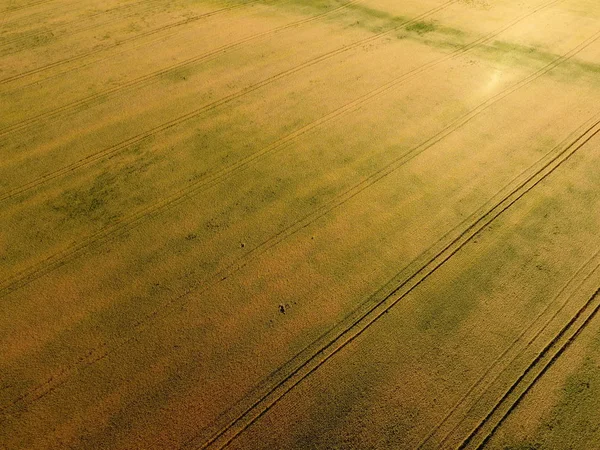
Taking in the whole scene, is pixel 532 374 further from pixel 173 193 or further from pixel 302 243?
pixel 173 193

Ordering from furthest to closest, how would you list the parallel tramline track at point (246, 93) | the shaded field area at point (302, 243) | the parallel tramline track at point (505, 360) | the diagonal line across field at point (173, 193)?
the parallel tramline track at point (246, 93) < the diagonal line across field at point (173, 193) < the shaded field area at point (302, 243) < the parallel tramline track at point (505, 360)

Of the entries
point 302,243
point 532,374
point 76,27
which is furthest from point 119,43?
point 532,374

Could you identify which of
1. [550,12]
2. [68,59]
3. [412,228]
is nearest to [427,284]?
[412,228]

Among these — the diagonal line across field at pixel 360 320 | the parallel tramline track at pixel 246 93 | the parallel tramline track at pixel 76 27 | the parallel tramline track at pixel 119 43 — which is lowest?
the diagonal line across field at pixel 360 320

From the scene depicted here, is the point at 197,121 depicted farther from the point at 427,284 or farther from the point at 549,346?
the point at 549,346

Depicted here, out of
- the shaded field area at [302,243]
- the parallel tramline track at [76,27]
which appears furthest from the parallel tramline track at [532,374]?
the parallel tramline track at [76,27]

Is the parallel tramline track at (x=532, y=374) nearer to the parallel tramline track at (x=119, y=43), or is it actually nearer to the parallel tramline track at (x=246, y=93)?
the parallel tramline track at (x=246, y=93)

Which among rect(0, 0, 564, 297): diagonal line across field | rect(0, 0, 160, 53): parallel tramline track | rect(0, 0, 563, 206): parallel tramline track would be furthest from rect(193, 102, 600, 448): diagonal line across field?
rect(0, 0, 160, 53): parallel tramline track
